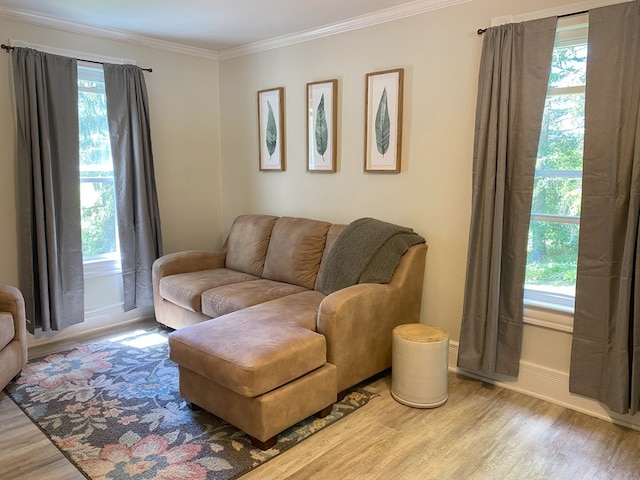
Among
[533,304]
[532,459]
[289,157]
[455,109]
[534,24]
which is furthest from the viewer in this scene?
[289,157]

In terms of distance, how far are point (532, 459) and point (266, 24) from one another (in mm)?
3305

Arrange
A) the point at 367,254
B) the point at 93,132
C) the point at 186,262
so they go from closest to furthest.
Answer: the point at 367,254 < the point at 93,132 < the point at 186,262

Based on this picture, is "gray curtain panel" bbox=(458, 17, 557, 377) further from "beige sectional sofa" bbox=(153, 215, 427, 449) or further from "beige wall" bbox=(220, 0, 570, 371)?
"beige sectional sofa" bbox=(153, 215, 427, 449)

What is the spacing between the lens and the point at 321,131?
383cm

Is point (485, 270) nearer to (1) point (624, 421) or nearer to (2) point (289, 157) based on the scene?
Answer: (1) point (624, 421)

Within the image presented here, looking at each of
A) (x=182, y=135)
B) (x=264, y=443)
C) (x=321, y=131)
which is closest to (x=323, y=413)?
(x=264, y=443)

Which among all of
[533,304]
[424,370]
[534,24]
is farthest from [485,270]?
[534,24]

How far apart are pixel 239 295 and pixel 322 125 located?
149 cm

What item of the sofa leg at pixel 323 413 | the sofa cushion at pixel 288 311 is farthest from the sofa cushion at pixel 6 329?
the sofa leg at pixel 323 413

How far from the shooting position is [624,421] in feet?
8.38

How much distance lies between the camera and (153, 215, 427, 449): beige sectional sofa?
7.61 ft

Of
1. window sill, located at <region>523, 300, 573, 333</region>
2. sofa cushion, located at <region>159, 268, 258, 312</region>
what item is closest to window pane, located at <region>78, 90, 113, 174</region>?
sofa cushion, located at <region>159, 268, 258, 312</region>

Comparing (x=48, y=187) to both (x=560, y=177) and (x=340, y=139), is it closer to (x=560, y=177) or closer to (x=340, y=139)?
(x=340, y=139)

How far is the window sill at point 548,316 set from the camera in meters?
2.73
